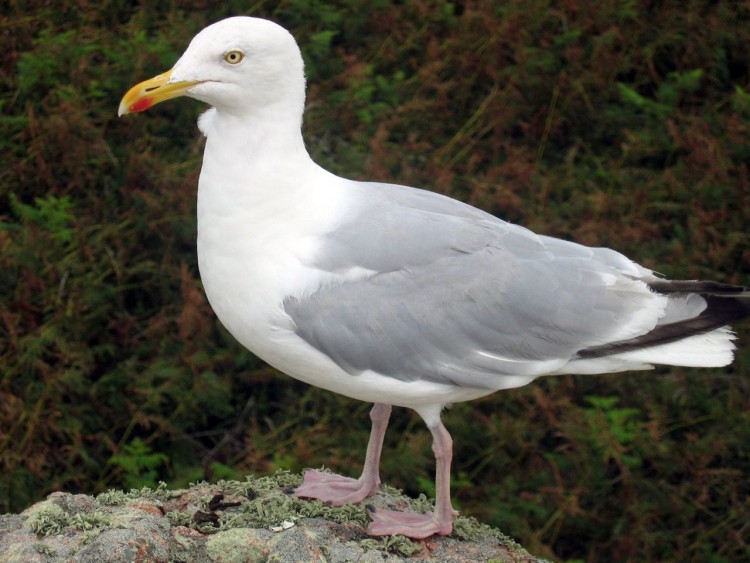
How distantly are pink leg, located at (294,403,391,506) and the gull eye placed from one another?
1507mm

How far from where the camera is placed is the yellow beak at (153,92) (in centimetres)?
372

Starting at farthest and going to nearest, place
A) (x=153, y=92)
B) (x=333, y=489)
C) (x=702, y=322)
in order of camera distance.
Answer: (x=333, y=489) → (x=702, y=322) → (x=153, y=92)

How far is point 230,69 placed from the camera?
373 centimetres

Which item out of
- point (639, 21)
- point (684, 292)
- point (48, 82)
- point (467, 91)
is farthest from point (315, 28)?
point (684, 292)

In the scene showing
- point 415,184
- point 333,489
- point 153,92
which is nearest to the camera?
point 153,92

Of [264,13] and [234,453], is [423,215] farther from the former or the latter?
[264,13]

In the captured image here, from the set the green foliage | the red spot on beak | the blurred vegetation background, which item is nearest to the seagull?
the red spot on beak

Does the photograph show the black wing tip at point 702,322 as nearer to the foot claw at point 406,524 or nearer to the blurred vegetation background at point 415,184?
the foot claw at point 406,524

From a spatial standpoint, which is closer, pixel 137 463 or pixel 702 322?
pixel 702 322

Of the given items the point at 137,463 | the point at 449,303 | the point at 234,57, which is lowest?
the point at 137,463

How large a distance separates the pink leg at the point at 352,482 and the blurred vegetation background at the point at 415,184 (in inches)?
41.7

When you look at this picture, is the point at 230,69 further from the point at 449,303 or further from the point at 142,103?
the point at 449,303

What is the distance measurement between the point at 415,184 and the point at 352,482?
256cm

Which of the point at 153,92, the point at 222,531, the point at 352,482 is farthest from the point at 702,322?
the point at 153,92
